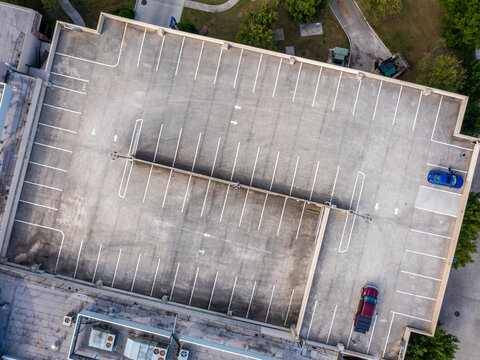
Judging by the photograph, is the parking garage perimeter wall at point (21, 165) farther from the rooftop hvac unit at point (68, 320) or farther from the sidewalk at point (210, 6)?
the sidewalk at point (210, 6)

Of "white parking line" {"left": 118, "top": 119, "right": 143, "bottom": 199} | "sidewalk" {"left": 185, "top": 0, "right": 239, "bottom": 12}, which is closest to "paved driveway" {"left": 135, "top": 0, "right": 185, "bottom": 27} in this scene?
"sidewalk" {"left": 185, "top": 0, "right": 239, "bottom": 12}

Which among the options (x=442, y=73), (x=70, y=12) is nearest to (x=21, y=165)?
(x=70, y=12)

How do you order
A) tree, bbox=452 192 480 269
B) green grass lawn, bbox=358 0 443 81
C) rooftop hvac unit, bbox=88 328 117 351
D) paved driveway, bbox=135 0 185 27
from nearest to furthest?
rooftop hvac unit, bbox=88 328 117 351, tree, bbox=452 192 480 269, green grass lawn, bbox=358 0 443 81, paved driveway, bbox=135 0 185 27

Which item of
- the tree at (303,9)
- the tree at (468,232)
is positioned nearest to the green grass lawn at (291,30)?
the tree at (303,9)

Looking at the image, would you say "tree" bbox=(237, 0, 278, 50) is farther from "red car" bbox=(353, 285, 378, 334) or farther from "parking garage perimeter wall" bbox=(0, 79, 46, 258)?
"red car" bbox=(353, 285, 378, 334)

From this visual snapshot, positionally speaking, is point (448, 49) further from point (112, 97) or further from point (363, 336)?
point (112, 97)
